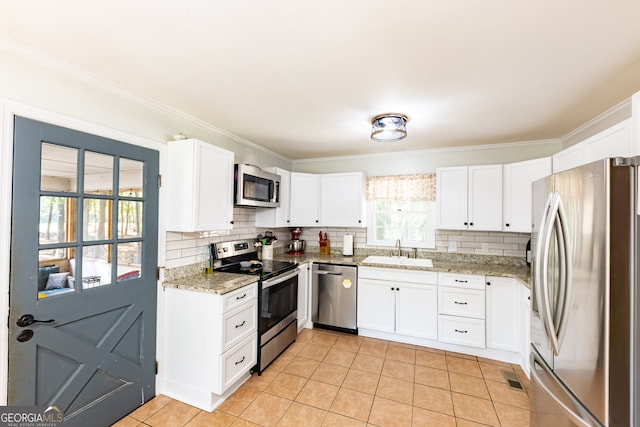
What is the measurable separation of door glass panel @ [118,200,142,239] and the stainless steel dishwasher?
2.04m

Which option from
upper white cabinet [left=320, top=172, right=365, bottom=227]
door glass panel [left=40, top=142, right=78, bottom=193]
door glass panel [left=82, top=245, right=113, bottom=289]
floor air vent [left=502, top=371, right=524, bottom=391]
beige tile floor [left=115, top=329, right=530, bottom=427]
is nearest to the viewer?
door glass panel [left=40, top=142, right=78, bottom=193]

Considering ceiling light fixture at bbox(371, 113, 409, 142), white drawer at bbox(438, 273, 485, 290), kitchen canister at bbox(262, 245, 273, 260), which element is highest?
ceiling light fixture at bbox(371, 113, 409, 142)

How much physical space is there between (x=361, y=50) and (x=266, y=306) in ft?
7.28

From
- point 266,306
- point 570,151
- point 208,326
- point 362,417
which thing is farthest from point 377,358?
point 570,151

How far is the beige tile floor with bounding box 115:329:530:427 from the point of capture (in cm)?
195

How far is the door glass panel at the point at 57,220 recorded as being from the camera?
1.57 metres

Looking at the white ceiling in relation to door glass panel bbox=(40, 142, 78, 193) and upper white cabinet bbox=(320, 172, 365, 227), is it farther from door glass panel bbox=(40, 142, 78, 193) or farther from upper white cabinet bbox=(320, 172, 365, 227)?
upper white cabinet bbox=(320, 172, 365, 227)

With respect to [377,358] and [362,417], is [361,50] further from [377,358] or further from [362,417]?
[377,358]

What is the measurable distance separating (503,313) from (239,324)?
2.62 meters

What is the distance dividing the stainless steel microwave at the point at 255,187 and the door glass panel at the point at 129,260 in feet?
3.14

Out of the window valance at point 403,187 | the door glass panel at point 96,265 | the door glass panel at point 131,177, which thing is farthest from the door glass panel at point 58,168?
the window valance at point 403,187

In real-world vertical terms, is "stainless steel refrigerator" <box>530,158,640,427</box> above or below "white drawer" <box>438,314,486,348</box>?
above

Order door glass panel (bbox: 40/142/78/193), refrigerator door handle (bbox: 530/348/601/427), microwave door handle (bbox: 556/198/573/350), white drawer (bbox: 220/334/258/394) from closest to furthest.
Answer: refrigerator door handle (bbox: 530/348/601/427) → microwave door handle (bbox: 556/198/573/350) → door glass panel (bbox: 40/142/78/193) → white drawer (bbox: 220/334/258/394)

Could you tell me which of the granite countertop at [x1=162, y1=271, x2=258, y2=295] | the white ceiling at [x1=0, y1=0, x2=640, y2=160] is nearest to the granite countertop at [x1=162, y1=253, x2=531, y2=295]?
the granite countertop at [x1=162, y1=271, x2=258, y2=295]
